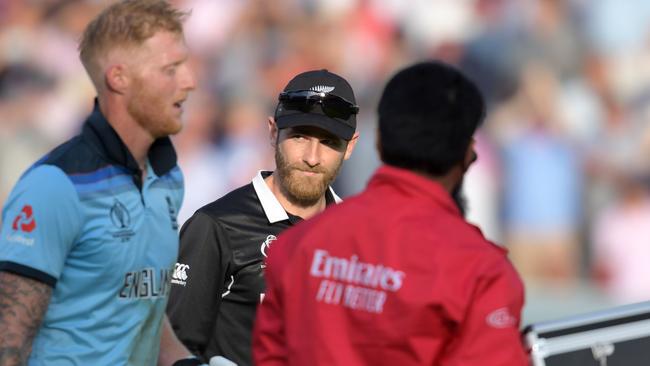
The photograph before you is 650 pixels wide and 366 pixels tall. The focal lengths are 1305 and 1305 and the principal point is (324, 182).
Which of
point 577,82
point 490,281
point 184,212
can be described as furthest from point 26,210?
point 577,82

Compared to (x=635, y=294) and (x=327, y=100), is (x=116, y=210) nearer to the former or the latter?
(x=327, y=100)

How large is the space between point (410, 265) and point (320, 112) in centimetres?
204

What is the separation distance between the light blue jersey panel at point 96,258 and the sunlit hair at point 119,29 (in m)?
0.33

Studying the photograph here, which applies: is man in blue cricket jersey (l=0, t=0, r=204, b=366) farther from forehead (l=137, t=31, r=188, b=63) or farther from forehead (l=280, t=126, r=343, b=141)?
forehead (l=280, t=126, r=343, b=141)

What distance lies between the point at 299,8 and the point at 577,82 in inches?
95.6

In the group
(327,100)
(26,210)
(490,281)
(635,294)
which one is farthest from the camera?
(635,294)

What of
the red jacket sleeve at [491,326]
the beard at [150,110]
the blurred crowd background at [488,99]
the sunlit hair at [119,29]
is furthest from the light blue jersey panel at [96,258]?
the blurred crowd background at [488,99]

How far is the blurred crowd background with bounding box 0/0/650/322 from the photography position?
10.6 metres

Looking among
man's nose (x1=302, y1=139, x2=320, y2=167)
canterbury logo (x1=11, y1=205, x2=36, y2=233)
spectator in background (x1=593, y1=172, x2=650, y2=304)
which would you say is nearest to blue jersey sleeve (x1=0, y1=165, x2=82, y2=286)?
canterbury logo (x1=11, y1=205, x2=36, y2=233)

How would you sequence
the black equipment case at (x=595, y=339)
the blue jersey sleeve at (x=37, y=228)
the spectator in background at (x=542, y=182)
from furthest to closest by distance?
the spectator in background at (x=542, y=182), the blue jersey sleeve at (x=37, y=228), the black equipment case at (x=595, y=339)

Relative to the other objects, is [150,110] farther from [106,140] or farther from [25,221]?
A: [25,221]

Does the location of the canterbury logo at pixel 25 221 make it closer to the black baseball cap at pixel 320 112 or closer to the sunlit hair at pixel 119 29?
the sunlit hair at pixel 119 29

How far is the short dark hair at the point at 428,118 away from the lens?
3.01m

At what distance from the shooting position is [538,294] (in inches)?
422
